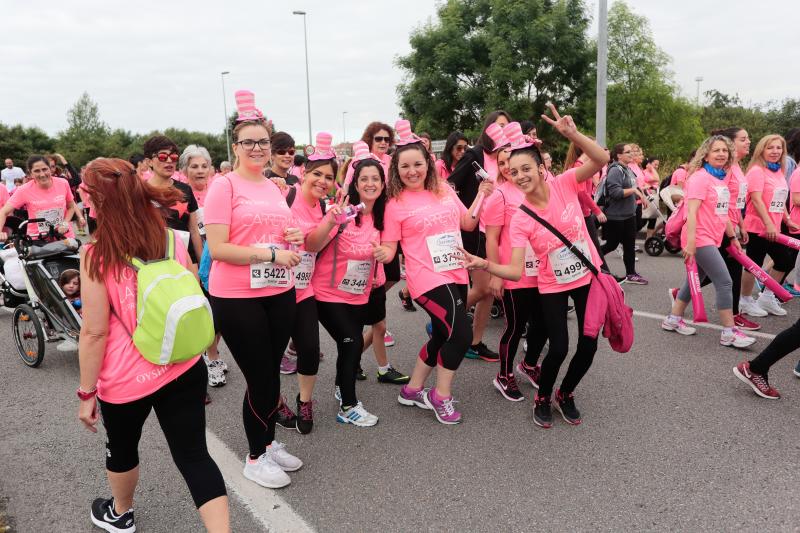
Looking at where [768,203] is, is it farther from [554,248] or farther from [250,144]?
[250,144]

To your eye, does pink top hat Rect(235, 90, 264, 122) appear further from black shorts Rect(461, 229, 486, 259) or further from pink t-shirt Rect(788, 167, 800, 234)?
pink t-shirt Rect(788, 167, 800, 234)

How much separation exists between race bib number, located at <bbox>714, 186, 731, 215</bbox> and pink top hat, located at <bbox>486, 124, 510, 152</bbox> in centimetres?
211

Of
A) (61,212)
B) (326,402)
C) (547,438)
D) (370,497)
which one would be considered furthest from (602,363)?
(61,212)

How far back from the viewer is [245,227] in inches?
112

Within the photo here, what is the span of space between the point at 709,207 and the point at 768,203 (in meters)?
1.06

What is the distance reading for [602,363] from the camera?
4770mm

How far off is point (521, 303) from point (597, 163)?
1.18 meters

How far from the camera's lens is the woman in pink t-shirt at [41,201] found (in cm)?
598

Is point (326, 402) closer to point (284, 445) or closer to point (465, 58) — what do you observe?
point (284, 445)

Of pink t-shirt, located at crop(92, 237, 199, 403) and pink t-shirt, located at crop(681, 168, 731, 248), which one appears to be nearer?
pink t-shirt, located at crop(92, 237, 199, 403)

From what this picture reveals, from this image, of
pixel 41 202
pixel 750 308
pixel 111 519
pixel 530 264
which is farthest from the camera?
pixel 41 202

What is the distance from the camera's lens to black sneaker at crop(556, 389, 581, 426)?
3672 millimetres

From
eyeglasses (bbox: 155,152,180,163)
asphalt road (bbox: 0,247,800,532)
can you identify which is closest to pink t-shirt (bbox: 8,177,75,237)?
asphalt road (bbox: 0,247,800,532)

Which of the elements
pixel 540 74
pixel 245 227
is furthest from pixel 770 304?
pixel 540 74
